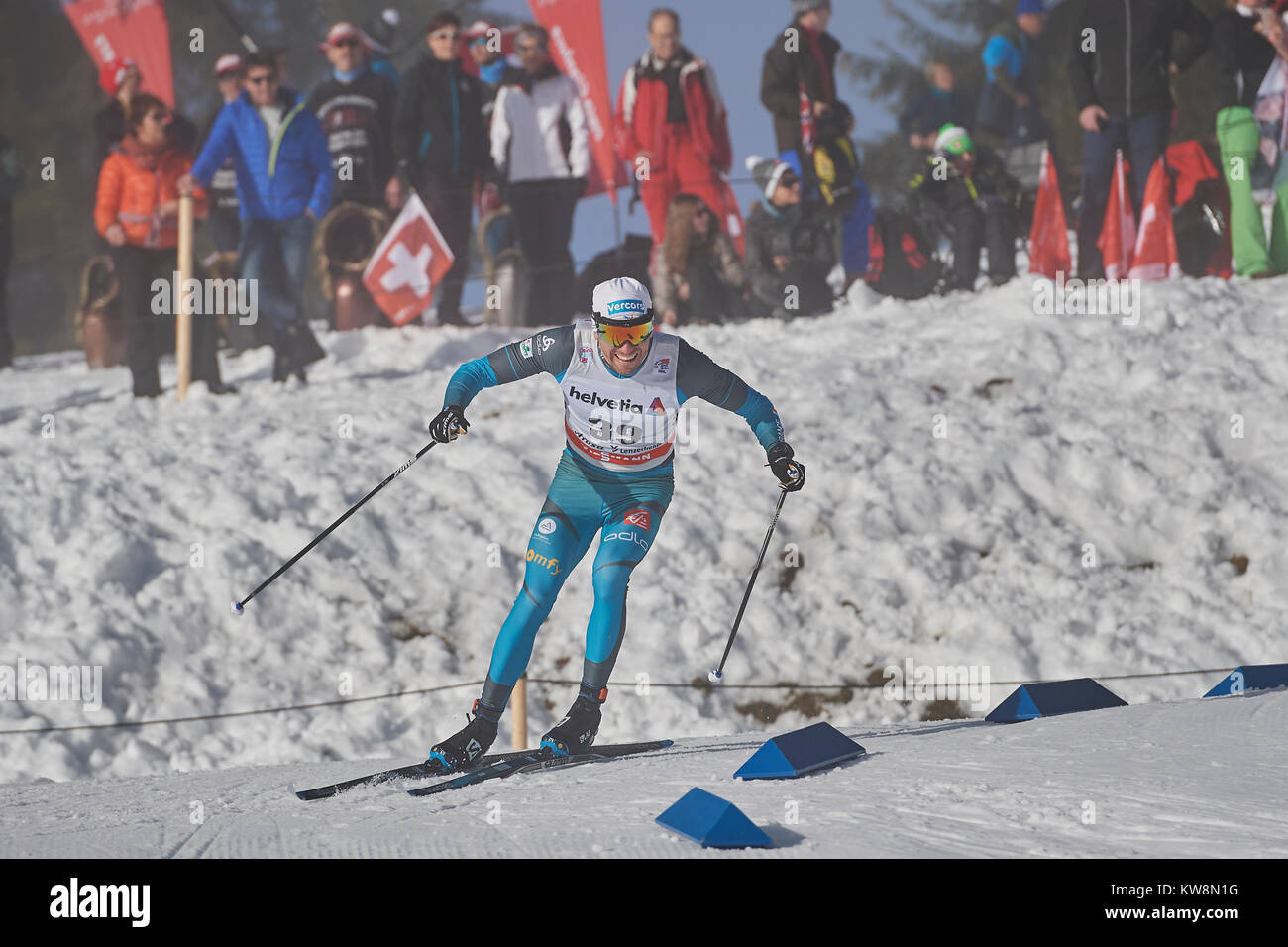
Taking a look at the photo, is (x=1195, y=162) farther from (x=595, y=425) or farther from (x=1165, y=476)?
(x=595, y=425)

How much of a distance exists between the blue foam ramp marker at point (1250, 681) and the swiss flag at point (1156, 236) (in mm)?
5787

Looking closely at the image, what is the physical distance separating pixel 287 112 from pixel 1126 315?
21.6ft

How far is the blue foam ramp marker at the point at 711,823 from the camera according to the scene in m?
4.13

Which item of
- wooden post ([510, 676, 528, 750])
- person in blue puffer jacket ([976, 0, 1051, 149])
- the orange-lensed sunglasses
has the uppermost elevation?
person in blue puffer jacket ([976, 0, 1051, 149])

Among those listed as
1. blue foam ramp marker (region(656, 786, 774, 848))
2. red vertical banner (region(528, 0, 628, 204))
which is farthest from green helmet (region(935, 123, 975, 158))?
blue foam ramp marker (region(656, 786, 774, 848))

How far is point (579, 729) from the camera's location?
18.9 feet

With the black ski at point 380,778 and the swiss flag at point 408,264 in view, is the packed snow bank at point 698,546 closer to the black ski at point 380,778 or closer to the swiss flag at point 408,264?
the swiss flag at point 408,264

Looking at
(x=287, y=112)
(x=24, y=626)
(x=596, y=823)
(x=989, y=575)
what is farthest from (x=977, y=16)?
(x=596, y=823)

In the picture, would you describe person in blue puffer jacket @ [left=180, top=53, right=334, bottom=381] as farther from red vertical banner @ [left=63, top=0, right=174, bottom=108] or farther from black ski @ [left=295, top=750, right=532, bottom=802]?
black ski @ [left=295, top=750, right=532, bottom=802]

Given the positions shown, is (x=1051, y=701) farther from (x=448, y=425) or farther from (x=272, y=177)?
(x=272, y=177)

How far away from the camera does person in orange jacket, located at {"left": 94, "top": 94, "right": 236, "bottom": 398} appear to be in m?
11.1

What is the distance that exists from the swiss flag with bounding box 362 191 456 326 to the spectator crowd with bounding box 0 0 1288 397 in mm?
201

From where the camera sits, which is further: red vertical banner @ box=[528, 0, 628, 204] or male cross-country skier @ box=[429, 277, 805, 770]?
red vertical banner @ box=[528, 0, 628, 204]
